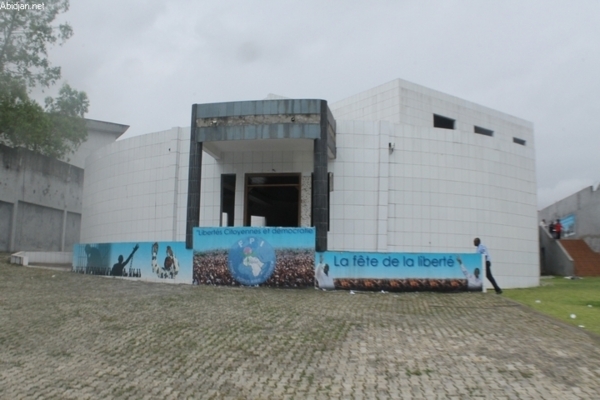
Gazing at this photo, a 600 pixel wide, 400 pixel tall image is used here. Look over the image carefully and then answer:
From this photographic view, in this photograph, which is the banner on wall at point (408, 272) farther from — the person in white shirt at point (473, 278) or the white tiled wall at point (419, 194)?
the white tiled wall at point (419, 194)

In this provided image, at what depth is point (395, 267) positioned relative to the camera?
13781 mm

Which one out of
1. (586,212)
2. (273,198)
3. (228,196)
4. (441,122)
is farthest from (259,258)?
(586,212)

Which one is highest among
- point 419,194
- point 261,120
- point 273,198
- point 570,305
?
point 261,120

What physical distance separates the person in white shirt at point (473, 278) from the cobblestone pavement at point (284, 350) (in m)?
2.16

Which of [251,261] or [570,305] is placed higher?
[251,261]

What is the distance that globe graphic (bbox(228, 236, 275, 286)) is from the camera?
14.1 metres

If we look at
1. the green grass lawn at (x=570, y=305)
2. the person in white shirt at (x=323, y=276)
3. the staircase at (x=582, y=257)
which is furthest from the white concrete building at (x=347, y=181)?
the staircase at (x=582, y=257)

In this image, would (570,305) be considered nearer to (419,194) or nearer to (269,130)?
(419,194)

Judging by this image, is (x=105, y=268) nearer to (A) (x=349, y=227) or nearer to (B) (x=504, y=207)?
(A) (x=349, y=227)

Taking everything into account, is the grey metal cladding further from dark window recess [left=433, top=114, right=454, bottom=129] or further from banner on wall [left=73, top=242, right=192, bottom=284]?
dark window recess [left=433, top=114, right=454, bottom=129]

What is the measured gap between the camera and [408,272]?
13766mm

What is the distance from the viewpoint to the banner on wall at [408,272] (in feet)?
45.1

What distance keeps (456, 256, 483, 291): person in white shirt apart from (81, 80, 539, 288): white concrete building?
372cm

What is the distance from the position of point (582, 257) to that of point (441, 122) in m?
11.2
